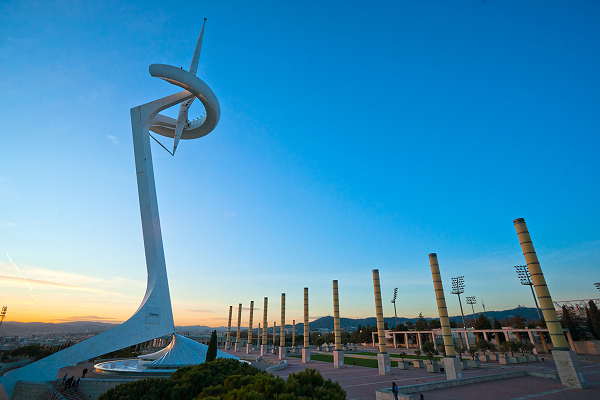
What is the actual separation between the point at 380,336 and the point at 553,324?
13.5 m

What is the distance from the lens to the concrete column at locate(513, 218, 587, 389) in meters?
16.7

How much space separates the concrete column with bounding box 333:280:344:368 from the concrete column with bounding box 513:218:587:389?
59.9ft

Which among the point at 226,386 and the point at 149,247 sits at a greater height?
the point at 149,247

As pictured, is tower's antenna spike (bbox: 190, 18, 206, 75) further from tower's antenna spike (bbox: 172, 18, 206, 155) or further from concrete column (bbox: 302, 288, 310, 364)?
concrete column (bbox: 302, 288, 310, 364)

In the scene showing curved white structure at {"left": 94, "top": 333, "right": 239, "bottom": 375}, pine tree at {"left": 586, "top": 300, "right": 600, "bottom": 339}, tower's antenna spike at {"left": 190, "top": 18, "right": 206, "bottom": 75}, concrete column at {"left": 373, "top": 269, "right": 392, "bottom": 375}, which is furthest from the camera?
pine tree at {"left": 586, "top": 300, "right": 600, "bottom": 339}

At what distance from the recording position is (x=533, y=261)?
1997cm

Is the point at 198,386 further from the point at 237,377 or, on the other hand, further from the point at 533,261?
the point at 533,261

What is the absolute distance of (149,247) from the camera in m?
25.2

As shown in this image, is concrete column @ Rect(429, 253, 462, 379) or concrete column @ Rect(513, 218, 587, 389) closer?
concrete column @ Rect(513, 218, 587, 389)

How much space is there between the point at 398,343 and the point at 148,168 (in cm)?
6060

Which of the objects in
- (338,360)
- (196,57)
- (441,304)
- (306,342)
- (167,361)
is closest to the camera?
(441,304)

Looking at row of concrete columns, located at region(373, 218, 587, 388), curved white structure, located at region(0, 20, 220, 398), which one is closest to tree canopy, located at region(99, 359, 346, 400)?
curved white structure, located at region(0, 20, 220, 398)

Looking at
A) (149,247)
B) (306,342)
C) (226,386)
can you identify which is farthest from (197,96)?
(306,342)

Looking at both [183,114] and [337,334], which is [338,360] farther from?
[183,114]
